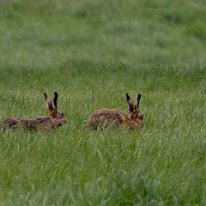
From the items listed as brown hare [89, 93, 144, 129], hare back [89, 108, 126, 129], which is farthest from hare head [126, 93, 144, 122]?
hare back [89, 108, 126, 129]

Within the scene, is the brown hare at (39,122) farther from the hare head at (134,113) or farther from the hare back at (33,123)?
the hare head at (134,113)

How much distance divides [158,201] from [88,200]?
0.43 m

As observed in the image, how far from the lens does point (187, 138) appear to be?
640cm

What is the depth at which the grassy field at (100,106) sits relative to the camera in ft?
16.5

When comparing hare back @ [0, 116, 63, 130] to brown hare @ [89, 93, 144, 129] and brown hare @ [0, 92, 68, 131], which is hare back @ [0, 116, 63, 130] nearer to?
brown hare @ [0, 92, 68, 131]

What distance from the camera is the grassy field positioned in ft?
16.5

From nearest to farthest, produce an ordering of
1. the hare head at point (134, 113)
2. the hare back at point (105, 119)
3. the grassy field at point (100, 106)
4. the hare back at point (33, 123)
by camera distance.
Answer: the grassy field at point (100, 106) → the hare back at point (33, 123) → the hare back at point (105, 119) → the hare head at point (134, 113)

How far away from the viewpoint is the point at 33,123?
703 centimetres

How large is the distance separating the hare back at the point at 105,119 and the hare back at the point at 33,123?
1.03ft

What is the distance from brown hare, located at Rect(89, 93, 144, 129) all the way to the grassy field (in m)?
0.12

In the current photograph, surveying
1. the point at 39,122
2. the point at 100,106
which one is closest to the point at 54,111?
the point at 39,122

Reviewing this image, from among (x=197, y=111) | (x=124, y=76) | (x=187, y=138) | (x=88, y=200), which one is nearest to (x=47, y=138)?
(x=187, y=138)

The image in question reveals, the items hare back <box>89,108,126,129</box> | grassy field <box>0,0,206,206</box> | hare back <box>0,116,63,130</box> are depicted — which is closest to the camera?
grassy field <box>0,0,206,206</box>

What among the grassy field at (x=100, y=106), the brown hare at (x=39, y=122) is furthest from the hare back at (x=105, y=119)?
the brown hare at (x=39, y=122)
